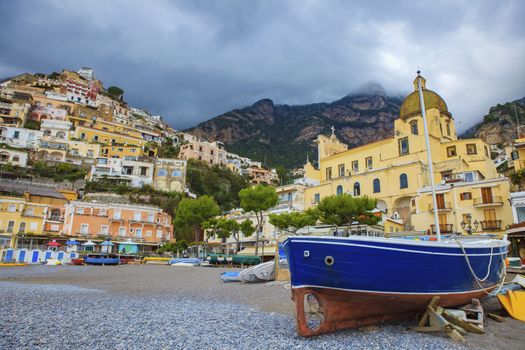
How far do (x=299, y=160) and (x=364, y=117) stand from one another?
Answer: 63.1 metres

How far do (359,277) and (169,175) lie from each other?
64607mm

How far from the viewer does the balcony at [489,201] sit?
28342mm

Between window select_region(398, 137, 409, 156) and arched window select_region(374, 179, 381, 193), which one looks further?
window select_region(398, 137, 409, 156)

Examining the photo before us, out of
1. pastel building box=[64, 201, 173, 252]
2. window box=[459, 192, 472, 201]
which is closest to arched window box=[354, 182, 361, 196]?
window box=[459, 192, 472, 201]

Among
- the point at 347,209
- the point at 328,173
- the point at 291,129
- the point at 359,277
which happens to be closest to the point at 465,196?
the point at 347,209

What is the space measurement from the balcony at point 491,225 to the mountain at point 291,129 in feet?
360

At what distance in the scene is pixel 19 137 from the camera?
69.2m

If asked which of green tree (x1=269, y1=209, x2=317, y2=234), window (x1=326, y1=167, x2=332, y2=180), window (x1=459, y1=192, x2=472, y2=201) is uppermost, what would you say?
window (x1=326, y1=167, x2=332, y2=180)

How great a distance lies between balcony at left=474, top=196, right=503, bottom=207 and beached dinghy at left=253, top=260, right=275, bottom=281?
20.5 m

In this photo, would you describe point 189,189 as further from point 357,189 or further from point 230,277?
point 230,277

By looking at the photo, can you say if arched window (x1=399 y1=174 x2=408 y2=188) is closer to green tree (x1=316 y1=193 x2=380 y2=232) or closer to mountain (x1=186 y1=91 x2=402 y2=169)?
green tree (x1=316 y1=193 x2=380 y2=232)

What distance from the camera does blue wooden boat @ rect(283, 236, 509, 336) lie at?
7.20 meters

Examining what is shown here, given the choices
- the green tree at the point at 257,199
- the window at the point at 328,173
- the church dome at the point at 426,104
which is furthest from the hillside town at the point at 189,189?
the green tree at the point at 257,199

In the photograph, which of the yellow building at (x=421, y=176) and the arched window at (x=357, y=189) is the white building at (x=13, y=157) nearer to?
the yellow building at (x=421, y=176)
